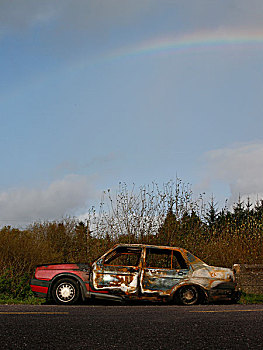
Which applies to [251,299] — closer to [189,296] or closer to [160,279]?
[189,296]

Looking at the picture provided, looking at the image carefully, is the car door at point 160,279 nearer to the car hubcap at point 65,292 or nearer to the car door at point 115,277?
the car door at point 115,277

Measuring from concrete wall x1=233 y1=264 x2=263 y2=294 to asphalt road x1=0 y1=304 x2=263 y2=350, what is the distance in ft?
18.1

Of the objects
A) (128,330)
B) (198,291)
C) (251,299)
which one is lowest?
(128,330)

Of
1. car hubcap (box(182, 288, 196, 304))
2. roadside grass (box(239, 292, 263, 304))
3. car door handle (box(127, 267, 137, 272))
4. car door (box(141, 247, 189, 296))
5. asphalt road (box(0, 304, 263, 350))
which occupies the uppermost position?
car door handle (box(127, 267, 137, 272))

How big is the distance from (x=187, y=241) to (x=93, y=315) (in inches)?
331

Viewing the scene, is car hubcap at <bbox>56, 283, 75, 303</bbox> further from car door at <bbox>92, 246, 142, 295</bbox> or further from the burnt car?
car door at <bbox>92, 246, 142, 295</bbox>

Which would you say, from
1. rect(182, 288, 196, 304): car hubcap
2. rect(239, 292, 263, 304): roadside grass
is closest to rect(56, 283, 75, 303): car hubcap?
rect(182, 288, 196, 304): car hubcap

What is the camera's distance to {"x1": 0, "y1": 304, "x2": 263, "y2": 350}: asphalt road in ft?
18.9

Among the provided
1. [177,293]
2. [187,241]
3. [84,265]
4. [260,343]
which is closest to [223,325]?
[260,343]

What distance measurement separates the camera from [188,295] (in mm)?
11641

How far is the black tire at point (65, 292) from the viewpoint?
11.4 metres

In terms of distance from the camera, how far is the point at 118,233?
668 inches

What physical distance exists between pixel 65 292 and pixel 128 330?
4.94 metres

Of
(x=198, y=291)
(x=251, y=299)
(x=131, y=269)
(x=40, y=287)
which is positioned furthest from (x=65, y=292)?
(x=251, y=299)
